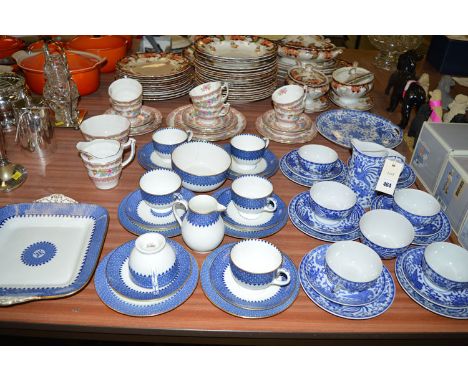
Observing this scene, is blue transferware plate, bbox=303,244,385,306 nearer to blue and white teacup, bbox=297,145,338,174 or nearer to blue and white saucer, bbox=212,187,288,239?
blue and white saucer, bbox=212,187,288,239

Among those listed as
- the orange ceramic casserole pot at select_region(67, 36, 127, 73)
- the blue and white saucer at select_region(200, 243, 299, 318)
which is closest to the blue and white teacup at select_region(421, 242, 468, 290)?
the blue and white saucer at select_region(200, 243, 299, 318)

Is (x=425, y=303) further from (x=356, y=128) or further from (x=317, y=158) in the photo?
(x=356, y=128)

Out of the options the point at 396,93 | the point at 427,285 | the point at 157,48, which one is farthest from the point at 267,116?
the point at 427,285

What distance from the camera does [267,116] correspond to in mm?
1518

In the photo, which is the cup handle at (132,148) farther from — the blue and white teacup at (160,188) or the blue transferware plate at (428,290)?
the blue transferware plate at (428,290)

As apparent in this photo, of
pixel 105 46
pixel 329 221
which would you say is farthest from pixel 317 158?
pixel 105 46

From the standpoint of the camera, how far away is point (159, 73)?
5.38ft

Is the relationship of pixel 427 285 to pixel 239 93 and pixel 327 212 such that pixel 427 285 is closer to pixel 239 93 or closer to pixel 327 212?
pixel 327 212

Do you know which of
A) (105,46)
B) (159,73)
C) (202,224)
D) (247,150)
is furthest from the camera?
(105,46)

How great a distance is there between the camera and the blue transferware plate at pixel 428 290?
0.88 m

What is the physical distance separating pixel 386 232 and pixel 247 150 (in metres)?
0.45

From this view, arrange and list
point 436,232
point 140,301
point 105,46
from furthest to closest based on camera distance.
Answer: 1. point 105,46
2. point 436,232
3. point 140,301

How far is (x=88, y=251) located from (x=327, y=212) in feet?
1.97

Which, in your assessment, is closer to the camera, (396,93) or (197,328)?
(197,328)
